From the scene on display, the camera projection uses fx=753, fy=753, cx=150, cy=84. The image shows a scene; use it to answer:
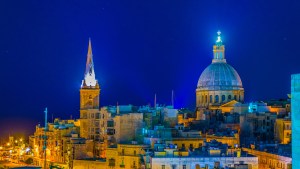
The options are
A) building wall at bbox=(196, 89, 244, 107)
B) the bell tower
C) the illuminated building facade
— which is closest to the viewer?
the illuminated building facade

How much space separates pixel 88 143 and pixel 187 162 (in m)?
20.2

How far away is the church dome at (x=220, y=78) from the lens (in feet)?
279

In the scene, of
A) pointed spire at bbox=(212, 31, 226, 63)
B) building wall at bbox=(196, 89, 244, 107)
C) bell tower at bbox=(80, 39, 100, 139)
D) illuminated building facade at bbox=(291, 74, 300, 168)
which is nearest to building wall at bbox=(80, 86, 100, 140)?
bell tower at bbox=(80, 39, 100, 139)

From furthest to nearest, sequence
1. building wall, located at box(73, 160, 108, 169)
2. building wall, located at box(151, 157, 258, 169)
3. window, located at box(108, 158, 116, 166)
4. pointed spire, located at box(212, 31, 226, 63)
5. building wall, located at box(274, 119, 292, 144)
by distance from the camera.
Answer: pointed spire, located at box(212, 31, 226, 63), building wall, located at box(274, 119, 292, 144), building wall, located at box(73, 160, 108, 169), window, located at box(108, 158, 116, 166), building wall, located at box(151, 157, 258, 169)

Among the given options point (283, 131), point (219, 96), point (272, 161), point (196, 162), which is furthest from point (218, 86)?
point (196, 162)

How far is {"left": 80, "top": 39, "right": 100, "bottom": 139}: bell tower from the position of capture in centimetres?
6625

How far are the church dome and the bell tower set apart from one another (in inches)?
679

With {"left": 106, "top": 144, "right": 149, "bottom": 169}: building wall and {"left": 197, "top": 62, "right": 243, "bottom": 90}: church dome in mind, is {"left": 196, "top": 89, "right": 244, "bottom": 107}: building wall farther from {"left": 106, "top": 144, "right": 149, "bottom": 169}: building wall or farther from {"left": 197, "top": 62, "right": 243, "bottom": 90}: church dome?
{"left": 106, "top": 144, "right": 149, "bottom": 169}: building wall

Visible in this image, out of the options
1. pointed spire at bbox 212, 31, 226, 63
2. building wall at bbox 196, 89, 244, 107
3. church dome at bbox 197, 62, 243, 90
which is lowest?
building wall at bbox 196, 89, 244, 107

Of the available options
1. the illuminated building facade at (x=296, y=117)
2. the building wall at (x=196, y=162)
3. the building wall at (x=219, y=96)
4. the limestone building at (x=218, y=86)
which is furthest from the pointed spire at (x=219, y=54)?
the illuminated building facade at (x=296, y=117)

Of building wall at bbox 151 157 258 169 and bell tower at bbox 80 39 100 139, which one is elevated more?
bell tower at bbox 80 39 100 139

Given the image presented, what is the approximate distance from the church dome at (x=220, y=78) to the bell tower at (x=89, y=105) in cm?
1726

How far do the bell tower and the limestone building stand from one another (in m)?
16.4

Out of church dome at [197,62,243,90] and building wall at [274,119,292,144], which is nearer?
building wall at [274,119,292,144]
